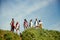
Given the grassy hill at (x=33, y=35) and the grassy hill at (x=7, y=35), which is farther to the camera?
the grassy hill at (x=33, y=35)

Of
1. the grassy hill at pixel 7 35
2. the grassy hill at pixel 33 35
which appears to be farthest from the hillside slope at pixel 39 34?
the grassy hill at pixel 7 35

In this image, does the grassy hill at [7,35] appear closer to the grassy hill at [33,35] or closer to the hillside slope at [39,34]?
the grassy hill at [33,35]

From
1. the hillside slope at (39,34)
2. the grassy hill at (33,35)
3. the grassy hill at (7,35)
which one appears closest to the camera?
the grassy hill at (7,35)

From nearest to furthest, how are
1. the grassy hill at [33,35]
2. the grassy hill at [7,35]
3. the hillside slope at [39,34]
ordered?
the grassy hill at [7,35], the grassy hill at [33,35], the hillside slope at [39,34]

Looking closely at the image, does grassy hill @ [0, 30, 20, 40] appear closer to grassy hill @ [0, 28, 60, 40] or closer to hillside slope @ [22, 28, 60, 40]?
grassy hill @ [0, 28, 60, 40]

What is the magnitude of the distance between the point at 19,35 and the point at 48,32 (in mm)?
7228

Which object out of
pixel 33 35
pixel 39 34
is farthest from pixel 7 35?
pixel 39 34

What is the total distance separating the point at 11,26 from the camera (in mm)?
37344

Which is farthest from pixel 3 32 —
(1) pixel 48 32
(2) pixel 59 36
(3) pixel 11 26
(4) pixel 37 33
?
(2) pixel 59 36

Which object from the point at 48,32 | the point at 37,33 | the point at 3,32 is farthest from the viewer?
the point at 48,32

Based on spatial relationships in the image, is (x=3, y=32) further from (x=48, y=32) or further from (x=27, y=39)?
(x=48, y=32)

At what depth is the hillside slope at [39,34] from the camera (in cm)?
3716

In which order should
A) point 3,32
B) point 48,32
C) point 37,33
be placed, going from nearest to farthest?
point 3,32 < point 37,33 < point 48,32

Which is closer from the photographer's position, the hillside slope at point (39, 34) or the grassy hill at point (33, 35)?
the grassy hill at point (33, 35)
